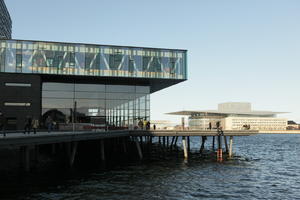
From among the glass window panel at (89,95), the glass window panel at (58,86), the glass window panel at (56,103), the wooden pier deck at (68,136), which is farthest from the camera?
the glass window panel at (89,95)

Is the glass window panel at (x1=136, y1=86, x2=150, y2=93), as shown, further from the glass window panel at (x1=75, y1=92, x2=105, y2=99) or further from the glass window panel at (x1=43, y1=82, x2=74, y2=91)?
the glass window panel at (x1=43, y1=82, x2=74, y2=91)

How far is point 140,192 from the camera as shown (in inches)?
756

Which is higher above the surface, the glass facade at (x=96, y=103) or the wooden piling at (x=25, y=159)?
the glass facade at (x=96, y=103)

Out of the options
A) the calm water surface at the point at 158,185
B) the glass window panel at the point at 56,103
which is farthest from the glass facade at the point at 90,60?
the calm water surface at the point at 158,185

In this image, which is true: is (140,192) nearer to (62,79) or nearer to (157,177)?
(157,177)

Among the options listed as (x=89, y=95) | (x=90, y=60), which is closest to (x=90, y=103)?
(x=89, y=95)

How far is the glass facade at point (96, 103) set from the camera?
149 feet

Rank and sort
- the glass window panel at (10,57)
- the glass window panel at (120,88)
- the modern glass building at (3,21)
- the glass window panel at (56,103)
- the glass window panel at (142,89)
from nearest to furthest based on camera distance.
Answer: the glass window panel at (10,57) < the glass window panel at (56,103) < the glass window panel at (120,88) < the glass window panel at (142,89) < the modern glass building at (3,21)

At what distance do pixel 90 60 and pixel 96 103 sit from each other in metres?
6.65

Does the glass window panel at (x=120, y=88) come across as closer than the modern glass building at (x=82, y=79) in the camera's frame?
No

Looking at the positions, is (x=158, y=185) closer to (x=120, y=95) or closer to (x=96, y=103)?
(x=96, y=103)

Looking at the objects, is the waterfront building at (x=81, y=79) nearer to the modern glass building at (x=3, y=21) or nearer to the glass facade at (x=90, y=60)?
the glass facade at (x=90, y=60)

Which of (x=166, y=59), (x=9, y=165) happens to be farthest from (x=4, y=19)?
(x=9, y=165)

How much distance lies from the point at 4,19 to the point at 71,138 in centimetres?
8047
